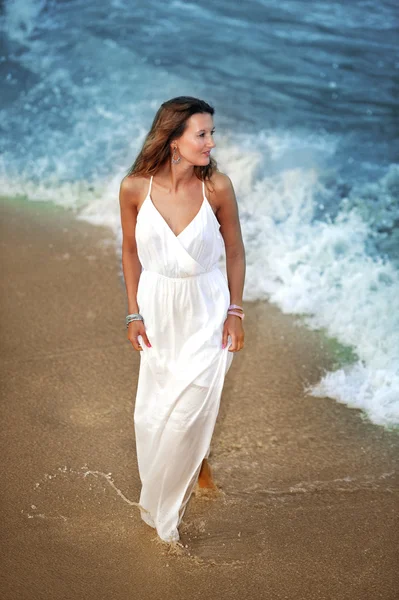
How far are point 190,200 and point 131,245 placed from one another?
38 centimetres

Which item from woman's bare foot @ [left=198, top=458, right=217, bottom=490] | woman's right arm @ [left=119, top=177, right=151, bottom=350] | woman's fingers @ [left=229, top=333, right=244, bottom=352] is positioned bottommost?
woman's bare foot @ [left=198, top=458, right=217, bottom=490]

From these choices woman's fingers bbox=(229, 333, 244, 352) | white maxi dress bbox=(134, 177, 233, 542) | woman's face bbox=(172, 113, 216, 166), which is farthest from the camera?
woman's fingers bbox=(229, 333, 244, 352)

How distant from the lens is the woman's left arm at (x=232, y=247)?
3502mm

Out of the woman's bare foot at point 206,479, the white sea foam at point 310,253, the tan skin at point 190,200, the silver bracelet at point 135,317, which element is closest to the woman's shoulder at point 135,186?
the tan skin at point 190,200

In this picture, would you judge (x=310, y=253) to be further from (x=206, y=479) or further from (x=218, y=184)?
(x=218, y=184)

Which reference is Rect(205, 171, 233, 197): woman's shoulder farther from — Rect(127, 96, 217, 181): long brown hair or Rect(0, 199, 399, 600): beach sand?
Rect(0, 199, 399, 600): beach sand

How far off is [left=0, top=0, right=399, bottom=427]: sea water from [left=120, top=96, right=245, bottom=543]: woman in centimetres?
244

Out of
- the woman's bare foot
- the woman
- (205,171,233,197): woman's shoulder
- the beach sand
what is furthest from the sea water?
(205,171,233,197): woman's shoulder

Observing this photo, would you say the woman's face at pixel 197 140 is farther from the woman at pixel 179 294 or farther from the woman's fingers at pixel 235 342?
the woman's fingers at pixel 235 342

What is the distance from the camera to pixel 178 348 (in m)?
3.57

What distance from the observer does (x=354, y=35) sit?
419 inches

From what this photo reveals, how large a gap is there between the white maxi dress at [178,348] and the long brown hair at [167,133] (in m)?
0.12

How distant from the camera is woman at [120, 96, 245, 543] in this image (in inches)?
135

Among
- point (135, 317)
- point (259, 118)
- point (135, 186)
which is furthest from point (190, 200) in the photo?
point (259, 118)
